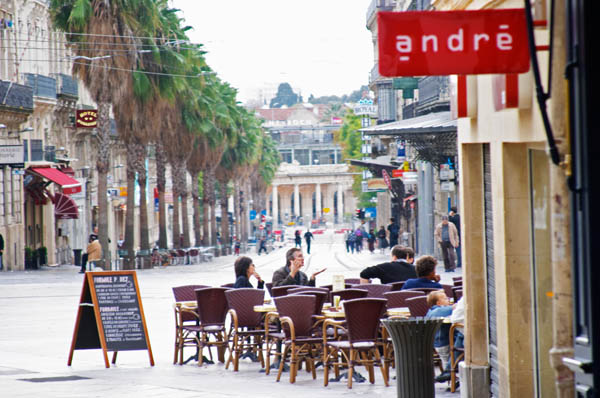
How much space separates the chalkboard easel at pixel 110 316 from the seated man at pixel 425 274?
352 centimetres

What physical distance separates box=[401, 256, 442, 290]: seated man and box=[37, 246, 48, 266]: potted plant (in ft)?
110

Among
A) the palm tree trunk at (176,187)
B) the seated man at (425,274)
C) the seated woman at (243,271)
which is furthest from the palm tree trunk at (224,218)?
the seated man at (425,274)

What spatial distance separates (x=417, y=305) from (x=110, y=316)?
4.15 metres

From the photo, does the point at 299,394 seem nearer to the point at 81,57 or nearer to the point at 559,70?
the point at 559,70

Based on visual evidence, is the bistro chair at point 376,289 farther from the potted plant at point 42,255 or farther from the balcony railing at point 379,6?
the balcony railing at point 379,6

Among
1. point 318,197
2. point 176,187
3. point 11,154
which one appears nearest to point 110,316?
point 11,154

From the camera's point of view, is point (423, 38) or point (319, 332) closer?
point (423, 38)

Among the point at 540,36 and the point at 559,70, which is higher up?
the point at 540,36

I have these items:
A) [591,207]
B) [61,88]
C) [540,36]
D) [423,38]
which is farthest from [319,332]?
[61,88]

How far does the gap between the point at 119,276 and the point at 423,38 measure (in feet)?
29.2

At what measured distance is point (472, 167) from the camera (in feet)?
34.3

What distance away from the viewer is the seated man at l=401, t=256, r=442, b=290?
44.7 feet

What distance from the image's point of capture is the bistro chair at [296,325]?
12734 millimetres

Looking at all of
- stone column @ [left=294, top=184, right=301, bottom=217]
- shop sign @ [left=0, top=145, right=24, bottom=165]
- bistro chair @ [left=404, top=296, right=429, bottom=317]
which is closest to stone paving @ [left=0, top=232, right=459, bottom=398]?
bistro chair @ [left=404, top=296, right=429, bottom=317]
